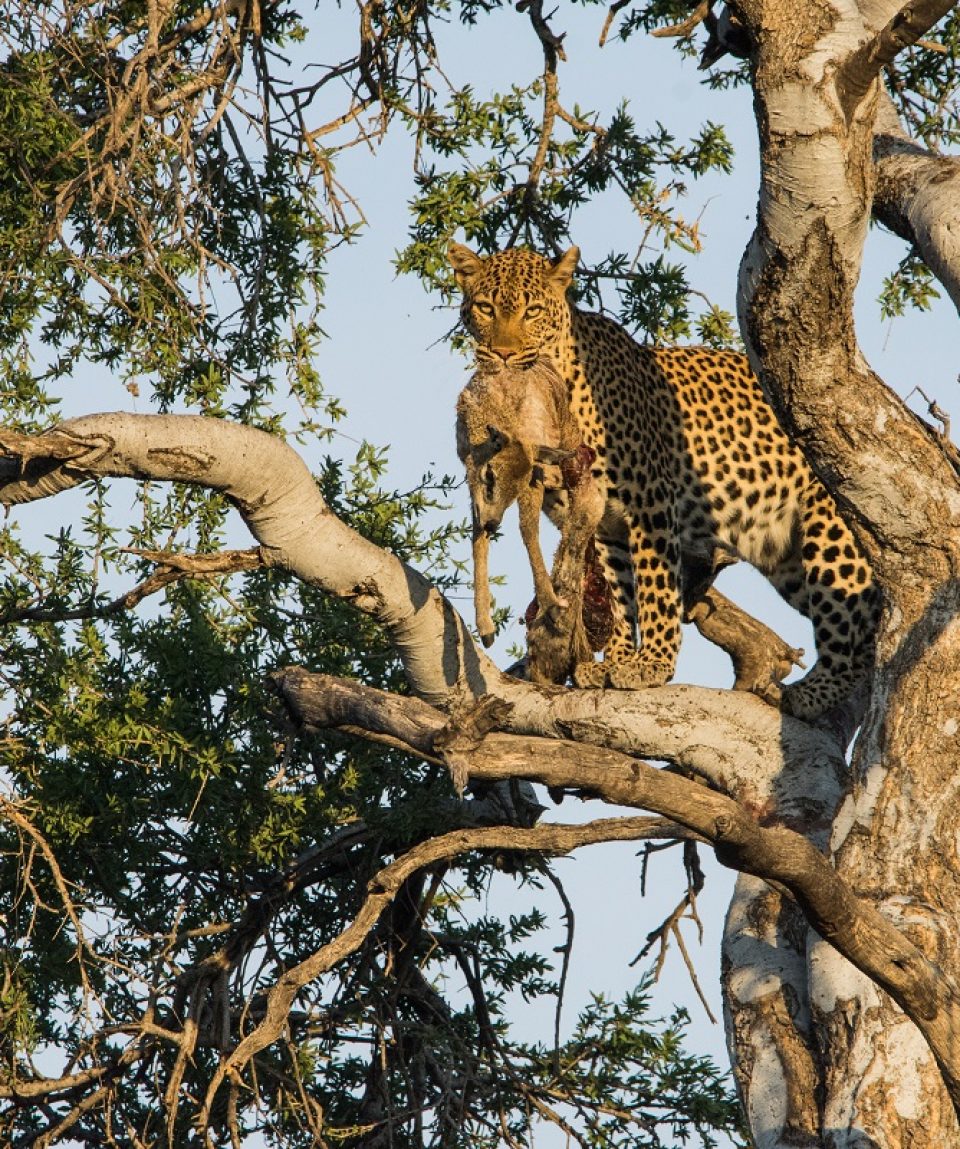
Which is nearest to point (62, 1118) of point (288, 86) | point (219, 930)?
point (219, 930)

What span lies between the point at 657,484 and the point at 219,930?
2.49 meters

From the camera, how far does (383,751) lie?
21.4 feet

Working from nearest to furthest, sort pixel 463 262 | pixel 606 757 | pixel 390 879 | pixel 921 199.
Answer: pixel 606 757, pixel 390 879, pixel 921 199, pixel 463 262

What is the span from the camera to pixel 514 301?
279 inches

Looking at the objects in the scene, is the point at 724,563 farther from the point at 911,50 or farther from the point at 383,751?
the point at 911,50

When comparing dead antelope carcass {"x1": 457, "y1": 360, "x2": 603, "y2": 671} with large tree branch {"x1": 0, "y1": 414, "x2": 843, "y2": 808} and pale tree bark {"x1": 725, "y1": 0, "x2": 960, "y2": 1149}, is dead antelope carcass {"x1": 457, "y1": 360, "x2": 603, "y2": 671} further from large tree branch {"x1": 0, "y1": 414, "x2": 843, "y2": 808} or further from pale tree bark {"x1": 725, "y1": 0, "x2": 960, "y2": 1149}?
pale tree bark {"x1": 725, "y1": 0, "x2": 960, "y2": 1149}

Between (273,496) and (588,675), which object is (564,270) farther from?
(273,496)

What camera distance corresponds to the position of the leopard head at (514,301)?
704 centimetres

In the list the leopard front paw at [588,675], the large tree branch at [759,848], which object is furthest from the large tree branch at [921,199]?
the large tree branch at [759,848]

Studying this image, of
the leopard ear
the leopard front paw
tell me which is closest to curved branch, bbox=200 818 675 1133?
the leopard front paw

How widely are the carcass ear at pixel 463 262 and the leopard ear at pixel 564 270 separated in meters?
0.32

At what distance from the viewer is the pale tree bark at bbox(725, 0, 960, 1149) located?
178 inches

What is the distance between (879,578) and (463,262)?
2.87 metres

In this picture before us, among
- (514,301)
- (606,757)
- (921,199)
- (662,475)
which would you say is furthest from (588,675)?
(606,757)
